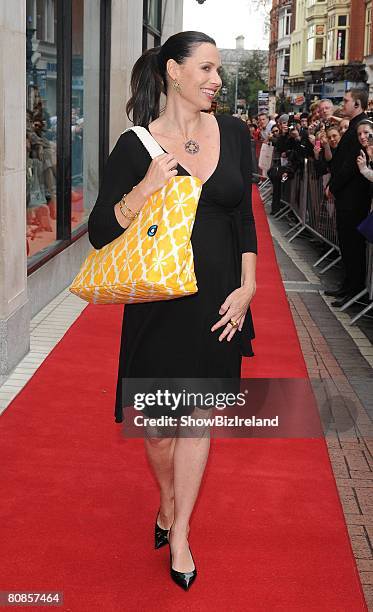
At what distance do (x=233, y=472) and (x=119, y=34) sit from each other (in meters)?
9.68

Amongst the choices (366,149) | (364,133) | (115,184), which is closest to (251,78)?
(364,133)

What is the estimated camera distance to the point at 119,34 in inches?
527

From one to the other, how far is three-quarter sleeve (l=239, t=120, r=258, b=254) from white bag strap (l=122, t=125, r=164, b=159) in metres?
0.40

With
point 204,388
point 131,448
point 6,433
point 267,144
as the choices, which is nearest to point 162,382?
point 204,388

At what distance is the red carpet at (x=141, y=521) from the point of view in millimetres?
3691

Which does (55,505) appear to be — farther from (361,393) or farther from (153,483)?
(361,393)

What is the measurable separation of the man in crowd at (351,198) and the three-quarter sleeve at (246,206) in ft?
21.1

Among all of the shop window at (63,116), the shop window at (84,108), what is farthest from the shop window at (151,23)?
the shop window at (84,108)

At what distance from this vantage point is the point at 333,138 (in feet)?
41.3

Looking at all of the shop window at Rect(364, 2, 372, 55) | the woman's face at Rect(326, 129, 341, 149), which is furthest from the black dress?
the shop window at Rect(364, 2, 372, 55)

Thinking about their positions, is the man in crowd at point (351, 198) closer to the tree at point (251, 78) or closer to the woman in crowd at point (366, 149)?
the woman in crowd at point (366, 149)

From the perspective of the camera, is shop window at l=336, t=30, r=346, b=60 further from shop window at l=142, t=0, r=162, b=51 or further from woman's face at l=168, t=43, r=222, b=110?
woman's face at l=168, t=43, r=222, b=110

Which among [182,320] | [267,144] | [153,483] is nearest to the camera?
[182,320]

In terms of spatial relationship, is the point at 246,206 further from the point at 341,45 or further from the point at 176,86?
the point at 341,45
